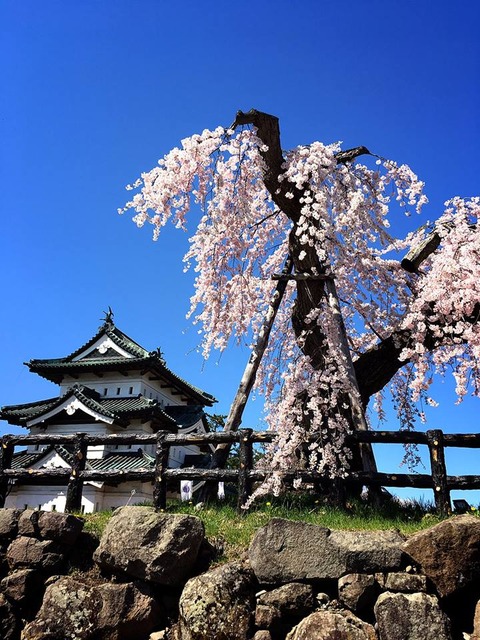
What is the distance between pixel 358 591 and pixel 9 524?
569 centimetres

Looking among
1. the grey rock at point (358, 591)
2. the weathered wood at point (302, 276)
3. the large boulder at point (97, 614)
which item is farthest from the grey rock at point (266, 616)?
the weathered wood at point (302, 276)

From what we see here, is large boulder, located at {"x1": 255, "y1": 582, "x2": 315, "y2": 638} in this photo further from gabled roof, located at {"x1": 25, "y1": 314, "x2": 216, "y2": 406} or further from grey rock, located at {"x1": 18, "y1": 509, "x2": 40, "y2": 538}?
gabled roof, located at {"x1": 25, "y1": 314, "x2": 216, "y2": 406}

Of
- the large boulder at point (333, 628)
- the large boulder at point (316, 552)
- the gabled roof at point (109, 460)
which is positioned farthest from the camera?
the gabled roof at point (109, 460)

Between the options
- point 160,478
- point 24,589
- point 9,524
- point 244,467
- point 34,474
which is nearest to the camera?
point 24,589

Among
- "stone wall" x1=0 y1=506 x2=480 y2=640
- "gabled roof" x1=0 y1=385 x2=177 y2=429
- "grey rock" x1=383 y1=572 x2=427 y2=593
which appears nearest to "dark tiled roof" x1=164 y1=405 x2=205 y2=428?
"gabled roof" x1=0 y1=385 x2=177 y2=429

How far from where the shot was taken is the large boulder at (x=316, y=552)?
6.15m

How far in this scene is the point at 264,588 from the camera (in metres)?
6.50

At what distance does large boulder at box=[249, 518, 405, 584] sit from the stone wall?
1cm

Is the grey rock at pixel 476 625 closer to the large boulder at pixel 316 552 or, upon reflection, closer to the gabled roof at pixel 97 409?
the large boulder at pixel 316 552

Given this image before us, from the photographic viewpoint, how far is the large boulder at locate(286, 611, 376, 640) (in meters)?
5.79

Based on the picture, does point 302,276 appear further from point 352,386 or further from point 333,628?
point 333,628

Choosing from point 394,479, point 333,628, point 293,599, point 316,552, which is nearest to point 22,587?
point 293,599

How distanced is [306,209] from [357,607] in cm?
700

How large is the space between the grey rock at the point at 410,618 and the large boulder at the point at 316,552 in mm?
355
